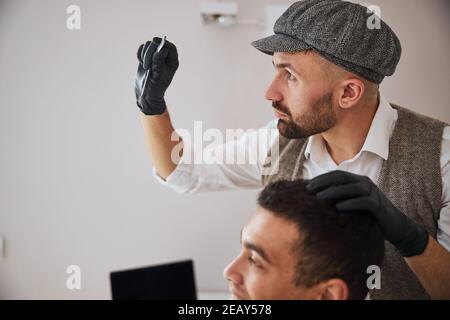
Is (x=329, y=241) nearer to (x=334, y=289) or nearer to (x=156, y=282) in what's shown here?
(x=334, y=289)

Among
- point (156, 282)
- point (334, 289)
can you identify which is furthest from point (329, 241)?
point (156, 282)

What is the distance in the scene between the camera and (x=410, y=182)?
2.72 feet

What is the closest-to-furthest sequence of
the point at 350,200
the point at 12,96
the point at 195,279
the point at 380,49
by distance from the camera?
the point at 350,200 → the point at 380,49 → the point at 12,96 → the point at 195,279

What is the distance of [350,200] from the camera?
69 centimetres

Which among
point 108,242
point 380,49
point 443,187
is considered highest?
point 380,49

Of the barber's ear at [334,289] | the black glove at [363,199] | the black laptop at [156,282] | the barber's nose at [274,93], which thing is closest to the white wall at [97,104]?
the black laptop at [156,282]

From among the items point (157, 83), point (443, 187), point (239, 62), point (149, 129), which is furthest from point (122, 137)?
point (443, 187)

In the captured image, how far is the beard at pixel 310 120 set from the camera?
0.85 meters

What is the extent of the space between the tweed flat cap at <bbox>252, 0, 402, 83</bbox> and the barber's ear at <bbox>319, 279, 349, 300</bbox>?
38 centimetres

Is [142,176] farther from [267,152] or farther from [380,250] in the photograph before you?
[380,250]

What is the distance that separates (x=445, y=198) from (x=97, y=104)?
71 centimetres

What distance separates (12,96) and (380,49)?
0.74 meters

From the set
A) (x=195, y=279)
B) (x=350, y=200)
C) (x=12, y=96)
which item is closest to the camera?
(x=350, y=200)

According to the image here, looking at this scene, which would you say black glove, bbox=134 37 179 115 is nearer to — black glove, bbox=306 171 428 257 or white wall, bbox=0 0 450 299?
white wall, bbox=0 0 450 299
